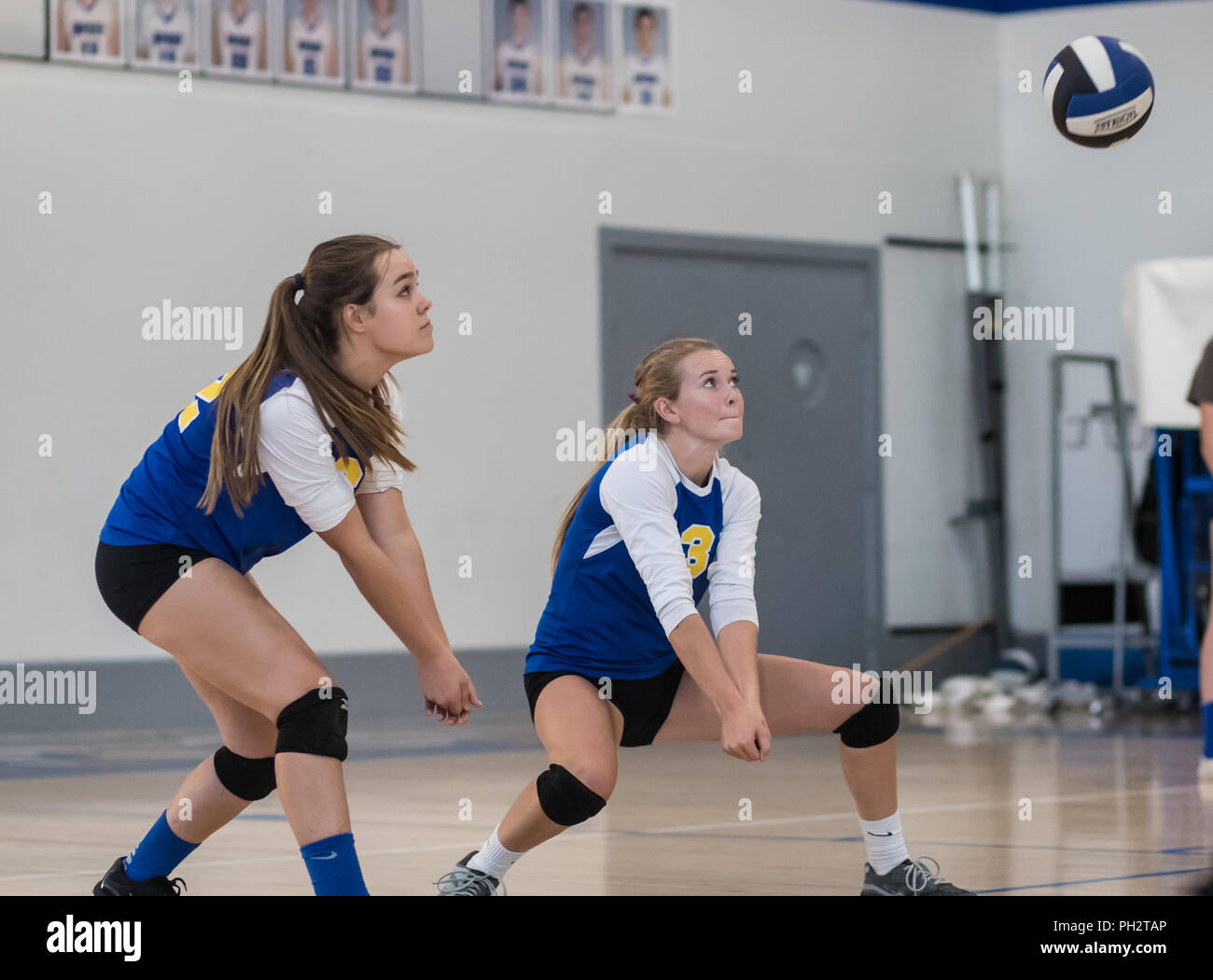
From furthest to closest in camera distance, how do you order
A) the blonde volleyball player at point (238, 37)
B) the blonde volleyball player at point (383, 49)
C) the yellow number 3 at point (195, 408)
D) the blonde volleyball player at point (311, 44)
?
the blonde volleyball player at point (383, 49)
the blonde volleyball player at point (311, 44)
the blonde volleyball player at point (238, 37)
the yellow number 3 at point (195, 408)

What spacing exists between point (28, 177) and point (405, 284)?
5.10 metres

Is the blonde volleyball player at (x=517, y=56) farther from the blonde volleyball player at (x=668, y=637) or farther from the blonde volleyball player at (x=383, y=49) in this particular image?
the blonde volleyball player at (x=668, y=637)

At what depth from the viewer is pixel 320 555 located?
8.62 metres

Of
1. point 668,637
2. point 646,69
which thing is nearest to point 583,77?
point 646,69

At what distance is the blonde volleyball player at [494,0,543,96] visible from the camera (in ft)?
29.7

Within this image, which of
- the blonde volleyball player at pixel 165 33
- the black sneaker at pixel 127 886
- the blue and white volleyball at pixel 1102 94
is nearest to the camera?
the black sneaker at pixel 127 886

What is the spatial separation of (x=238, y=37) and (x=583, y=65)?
1802 mm

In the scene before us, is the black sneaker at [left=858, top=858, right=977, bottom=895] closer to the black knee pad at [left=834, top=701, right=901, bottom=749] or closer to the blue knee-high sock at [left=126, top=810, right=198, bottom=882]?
the black knee pad at [left=834, top=701, right=901, bottom=749]

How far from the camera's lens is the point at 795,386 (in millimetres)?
10289

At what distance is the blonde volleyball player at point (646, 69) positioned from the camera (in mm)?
9438

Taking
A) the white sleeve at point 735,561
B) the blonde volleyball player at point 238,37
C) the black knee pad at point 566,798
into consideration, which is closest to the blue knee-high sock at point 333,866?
the black knee pad at point 566,798

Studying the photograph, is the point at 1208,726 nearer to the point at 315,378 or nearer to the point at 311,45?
the point at 315,378

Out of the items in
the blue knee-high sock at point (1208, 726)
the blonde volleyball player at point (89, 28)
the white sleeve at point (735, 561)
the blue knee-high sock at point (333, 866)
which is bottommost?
the blue knee-high sock at point (1208, 726)

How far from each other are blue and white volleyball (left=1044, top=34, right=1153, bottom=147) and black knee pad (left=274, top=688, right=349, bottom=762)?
11.1 feet
